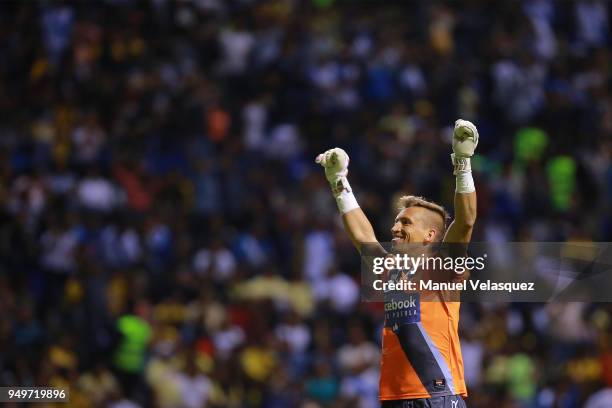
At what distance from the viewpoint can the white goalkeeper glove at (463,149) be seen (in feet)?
26.2

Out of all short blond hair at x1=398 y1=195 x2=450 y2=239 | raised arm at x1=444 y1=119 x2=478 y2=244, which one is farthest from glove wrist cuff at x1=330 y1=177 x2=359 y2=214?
raised arm at x1=444 y1=119 x2=478 y2=244

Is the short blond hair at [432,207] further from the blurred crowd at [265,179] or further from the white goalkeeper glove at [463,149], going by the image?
the blurred crowd at [265,179]

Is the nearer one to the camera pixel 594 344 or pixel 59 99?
pixel 594 344

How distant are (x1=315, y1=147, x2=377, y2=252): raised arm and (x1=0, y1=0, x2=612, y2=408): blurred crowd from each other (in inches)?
280

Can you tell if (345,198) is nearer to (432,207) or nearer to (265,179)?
(432,207)

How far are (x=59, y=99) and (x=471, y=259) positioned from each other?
13.3 meters

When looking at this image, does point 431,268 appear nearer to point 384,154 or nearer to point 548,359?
point 548,359

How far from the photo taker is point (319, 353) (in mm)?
16547

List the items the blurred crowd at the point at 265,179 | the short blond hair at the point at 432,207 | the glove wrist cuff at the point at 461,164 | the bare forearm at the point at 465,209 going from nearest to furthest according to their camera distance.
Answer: the bare forearm at the point at 465,209
the glove wrist cuff at the point at 461,164
the short blond hair at the point at 432,207
the blurred crowd at the point at 265,179

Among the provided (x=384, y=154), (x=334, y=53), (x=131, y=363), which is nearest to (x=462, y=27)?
(x=334, y=53)

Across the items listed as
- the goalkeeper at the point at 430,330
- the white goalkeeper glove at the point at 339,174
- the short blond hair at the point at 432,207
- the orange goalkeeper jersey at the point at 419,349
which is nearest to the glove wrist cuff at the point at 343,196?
the white goalkeeper glove at the point at 339,174

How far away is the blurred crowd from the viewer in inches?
642

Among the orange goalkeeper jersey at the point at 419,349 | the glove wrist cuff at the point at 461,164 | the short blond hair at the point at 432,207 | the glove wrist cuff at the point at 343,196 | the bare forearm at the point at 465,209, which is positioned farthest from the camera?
the glove wrist cuff at the point at 343,196

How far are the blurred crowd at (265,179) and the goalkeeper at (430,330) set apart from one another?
7.08 metres
